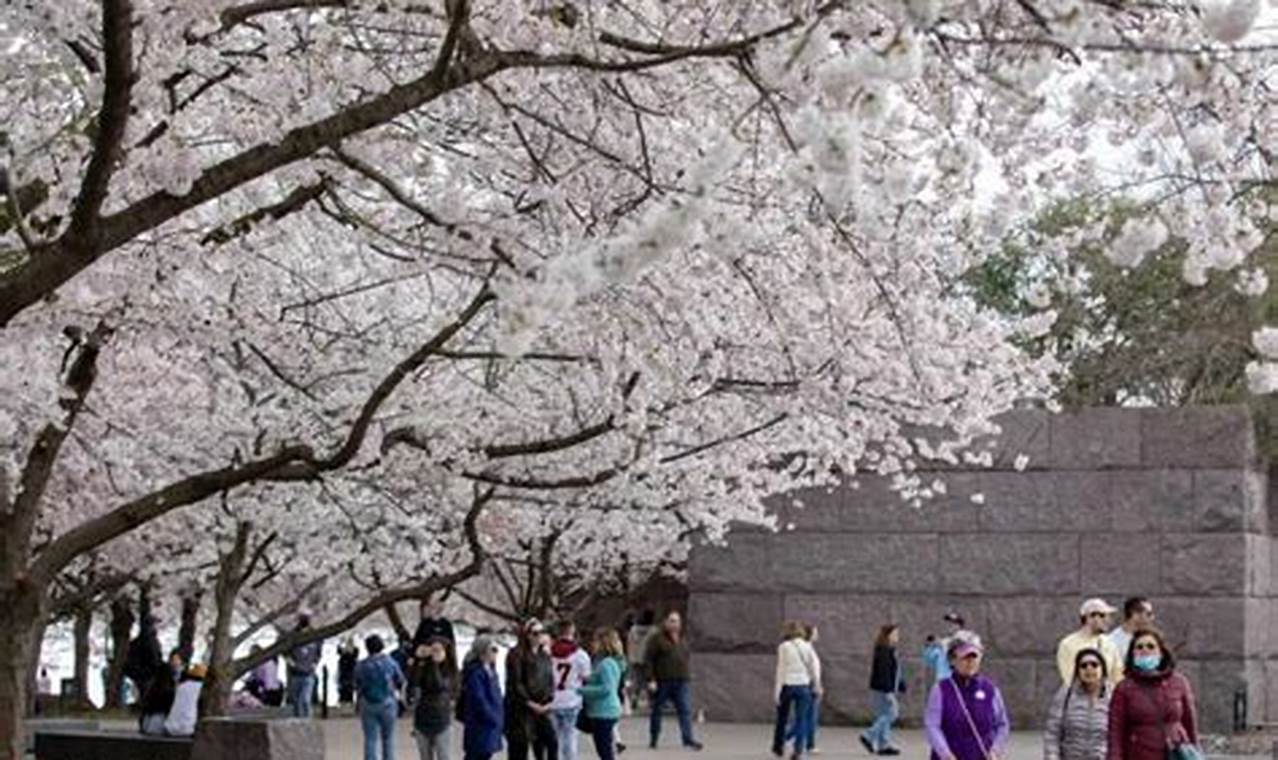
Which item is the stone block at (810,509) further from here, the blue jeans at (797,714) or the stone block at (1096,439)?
the blue jeans at (797,714)

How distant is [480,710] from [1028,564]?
946cm

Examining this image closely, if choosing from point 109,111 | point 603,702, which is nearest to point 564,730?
point 603,702

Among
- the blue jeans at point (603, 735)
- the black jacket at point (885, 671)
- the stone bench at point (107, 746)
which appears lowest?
the stone bench at point (107, 746)

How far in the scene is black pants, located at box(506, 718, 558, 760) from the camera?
20.9m

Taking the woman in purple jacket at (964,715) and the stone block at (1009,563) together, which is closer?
the woman in purple jacket at (964,715)

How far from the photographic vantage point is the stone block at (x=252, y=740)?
1862 centimetres

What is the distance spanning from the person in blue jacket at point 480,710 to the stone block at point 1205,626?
356 inches

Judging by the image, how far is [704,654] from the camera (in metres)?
29.2

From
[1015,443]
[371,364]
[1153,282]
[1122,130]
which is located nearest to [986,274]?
[1153,282]

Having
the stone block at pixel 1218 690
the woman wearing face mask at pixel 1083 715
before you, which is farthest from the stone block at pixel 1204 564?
the woman wearing face mask at pixel 1083 715

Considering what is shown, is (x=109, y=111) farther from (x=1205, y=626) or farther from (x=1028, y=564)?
(x=1028, y=564)

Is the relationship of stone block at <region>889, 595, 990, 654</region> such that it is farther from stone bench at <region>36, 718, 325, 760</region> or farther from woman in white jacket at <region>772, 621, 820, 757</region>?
stone bench at <region>36, 718, 325, 760</region>

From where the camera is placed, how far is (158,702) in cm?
2480

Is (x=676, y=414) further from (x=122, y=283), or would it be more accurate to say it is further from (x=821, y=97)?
(x=821, y=97)
